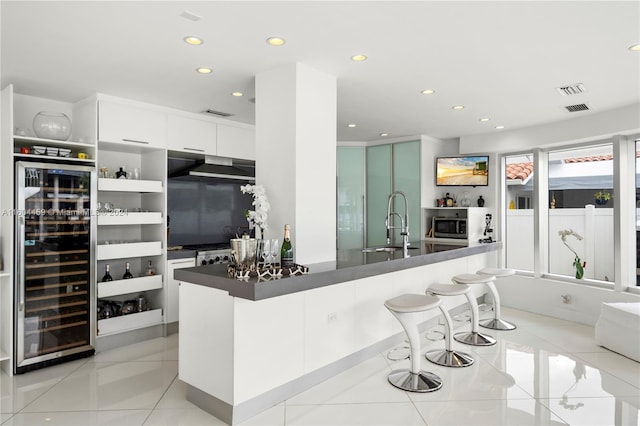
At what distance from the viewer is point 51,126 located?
3.69m

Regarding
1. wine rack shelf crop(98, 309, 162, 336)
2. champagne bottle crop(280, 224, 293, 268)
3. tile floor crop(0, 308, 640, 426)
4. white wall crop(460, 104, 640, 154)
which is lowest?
tile floor crop(0, 308, 640, 426)

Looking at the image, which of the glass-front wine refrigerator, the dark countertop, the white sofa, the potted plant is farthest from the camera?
the potted plant

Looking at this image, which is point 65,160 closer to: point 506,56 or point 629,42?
point 506,56

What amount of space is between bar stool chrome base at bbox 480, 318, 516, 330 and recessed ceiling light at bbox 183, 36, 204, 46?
422 cm

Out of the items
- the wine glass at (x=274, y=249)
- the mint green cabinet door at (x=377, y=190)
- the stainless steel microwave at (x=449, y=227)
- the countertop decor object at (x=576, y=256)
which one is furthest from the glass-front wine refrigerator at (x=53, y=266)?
the countertop decor object at (x=576, y=256)

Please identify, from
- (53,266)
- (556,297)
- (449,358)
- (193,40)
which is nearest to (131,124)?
(53,266)

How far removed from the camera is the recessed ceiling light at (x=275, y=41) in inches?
104

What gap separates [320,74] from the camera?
10.7 feet

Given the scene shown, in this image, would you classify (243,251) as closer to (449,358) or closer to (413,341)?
(413,341)

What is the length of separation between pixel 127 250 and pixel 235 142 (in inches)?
71.3

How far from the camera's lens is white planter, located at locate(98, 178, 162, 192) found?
4004 mm

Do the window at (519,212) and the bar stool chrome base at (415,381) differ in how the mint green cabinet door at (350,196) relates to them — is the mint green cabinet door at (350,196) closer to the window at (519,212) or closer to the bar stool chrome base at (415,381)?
the window at (519,212)

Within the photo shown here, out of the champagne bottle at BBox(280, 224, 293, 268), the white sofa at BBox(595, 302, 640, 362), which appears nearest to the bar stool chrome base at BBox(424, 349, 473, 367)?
the white sofa at BBox(595, 302, 640, 362)

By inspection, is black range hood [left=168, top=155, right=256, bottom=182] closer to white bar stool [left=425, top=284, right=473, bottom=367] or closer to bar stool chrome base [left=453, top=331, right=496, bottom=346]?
white bar stool [left=425, top=284, right=473, bottom=367]
